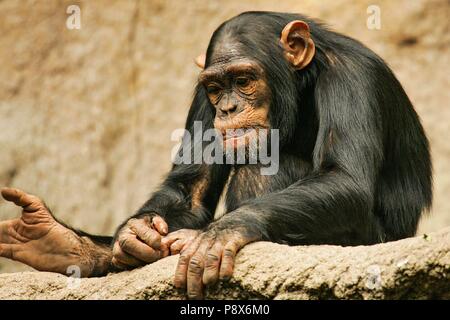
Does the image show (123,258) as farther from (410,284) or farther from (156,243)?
(410,284)

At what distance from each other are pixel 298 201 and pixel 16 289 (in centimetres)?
199

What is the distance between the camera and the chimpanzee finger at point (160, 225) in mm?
6108

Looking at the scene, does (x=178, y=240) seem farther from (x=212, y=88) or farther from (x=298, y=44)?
(x=298, y=44)

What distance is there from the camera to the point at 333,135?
645 centimetres

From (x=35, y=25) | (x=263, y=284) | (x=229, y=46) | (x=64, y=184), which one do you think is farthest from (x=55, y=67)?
(x=263, y=284)

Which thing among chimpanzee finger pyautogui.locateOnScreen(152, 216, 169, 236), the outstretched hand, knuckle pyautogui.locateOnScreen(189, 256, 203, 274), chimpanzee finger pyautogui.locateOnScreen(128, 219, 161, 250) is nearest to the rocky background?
the outstretched hand

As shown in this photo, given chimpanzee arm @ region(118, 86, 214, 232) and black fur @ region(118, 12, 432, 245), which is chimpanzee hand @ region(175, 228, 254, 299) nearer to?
black fur @ region(118, 12, 432, 245)

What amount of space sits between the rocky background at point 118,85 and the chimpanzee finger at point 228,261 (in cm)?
593

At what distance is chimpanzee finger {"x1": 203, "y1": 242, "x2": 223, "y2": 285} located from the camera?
509 centimetres

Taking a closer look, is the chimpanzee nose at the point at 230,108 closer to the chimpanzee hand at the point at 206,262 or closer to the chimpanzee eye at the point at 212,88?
the chimpanzee eye at the point at 212,88

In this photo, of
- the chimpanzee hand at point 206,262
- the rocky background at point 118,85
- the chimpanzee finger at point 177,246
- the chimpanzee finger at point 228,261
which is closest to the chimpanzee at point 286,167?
the chimpanzee finger at point 177,246

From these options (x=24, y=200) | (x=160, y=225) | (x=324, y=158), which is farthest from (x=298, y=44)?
(x=24, y=200)

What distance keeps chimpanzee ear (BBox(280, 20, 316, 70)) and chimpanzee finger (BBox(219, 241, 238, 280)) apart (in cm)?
227

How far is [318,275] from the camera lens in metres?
4.73
